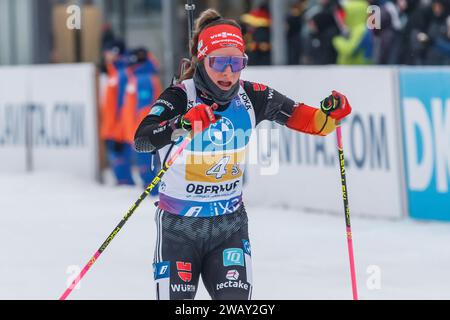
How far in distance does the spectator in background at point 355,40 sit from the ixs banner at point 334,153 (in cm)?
134

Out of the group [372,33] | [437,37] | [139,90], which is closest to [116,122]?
[139,90]

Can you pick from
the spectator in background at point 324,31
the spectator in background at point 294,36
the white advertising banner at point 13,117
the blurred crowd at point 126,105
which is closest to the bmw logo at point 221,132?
the spectator in background at point 324,31

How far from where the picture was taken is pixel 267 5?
1577cm

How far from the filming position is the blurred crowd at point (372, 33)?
41.1 ft

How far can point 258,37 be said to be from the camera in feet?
50.4

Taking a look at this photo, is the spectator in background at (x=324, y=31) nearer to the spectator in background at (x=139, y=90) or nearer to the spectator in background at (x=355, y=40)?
the spectator in background at (x=355, y=40)

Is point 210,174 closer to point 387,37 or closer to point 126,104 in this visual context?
point 387,37

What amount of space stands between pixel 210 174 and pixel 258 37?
9.93m

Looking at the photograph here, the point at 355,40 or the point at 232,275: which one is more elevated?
the point at 355,40

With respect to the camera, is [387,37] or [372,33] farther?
[372,33]

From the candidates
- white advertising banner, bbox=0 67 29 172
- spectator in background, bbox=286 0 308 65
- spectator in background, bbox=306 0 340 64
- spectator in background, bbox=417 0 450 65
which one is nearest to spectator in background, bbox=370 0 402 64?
spectator in background, bbox=417 0 450 65
